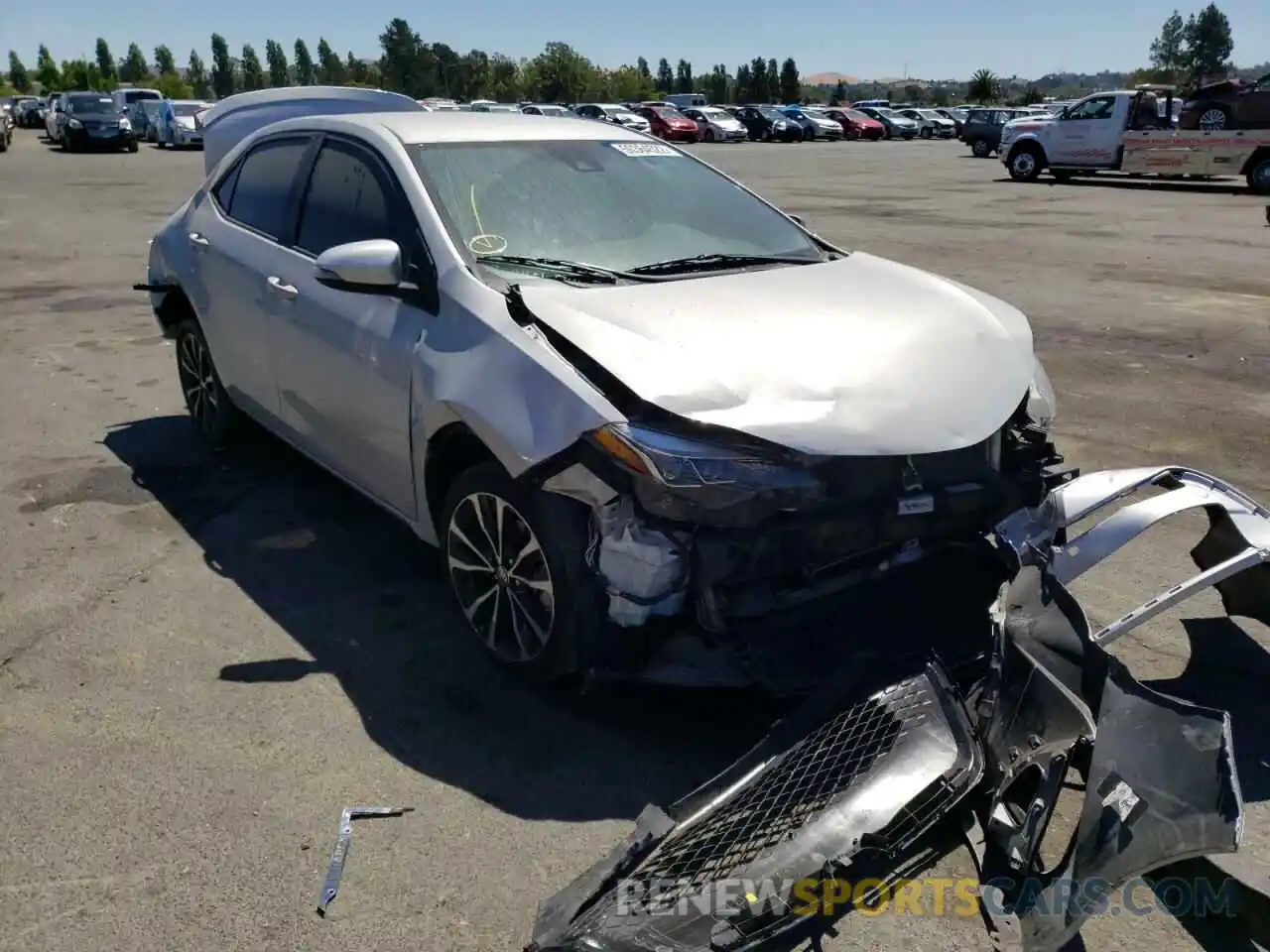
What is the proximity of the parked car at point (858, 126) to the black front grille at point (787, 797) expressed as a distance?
54.6 meters

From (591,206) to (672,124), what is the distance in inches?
1698

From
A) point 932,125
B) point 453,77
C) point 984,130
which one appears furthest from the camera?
point 453,77

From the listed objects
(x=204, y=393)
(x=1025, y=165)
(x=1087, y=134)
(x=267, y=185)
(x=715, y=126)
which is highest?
(x=267, y=185)

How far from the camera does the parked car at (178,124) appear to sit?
119ft

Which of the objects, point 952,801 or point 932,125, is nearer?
point 952,801

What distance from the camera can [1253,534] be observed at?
3529 mm

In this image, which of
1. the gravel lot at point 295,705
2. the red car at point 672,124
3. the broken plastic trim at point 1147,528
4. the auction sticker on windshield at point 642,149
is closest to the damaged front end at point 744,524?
the broken plastic trim at point 1147,528

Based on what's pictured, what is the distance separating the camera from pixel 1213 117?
23500mm

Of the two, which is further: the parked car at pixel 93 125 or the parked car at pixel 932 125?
the parked car at pixel 932 125

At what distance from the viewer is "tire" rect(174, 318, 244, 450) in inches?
229

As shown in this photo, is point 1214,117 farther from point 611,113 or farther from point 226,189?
point 611,113

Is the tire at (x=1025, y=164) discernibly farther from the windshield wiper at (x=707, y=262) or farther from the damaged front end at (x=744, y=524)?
the damaged front end at (x=744, y=524)

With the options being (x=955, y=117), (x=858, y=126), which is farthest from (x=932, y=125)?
(x=858, y=126)

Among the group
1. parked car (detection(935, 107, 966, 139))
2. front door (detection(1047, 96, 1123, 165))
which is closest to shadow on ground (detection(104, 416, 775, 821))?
front door (detection(1047, 96, 1123, 165))
